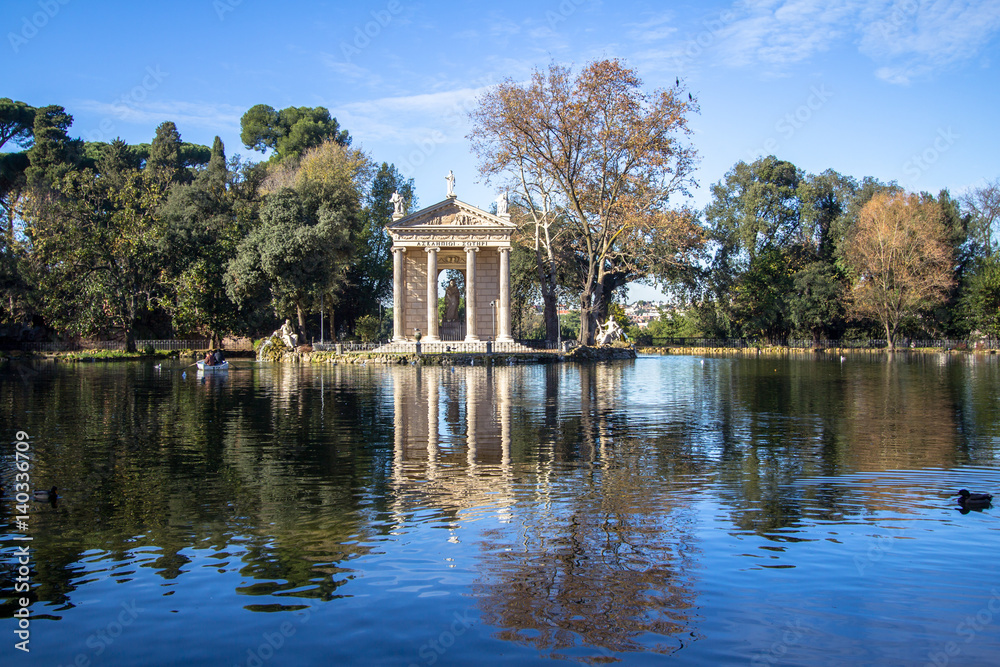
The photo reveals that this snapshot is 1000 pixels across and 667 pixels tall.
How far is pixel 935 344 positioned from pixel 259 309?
6204cm

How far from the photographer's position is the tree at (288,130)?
84.8m

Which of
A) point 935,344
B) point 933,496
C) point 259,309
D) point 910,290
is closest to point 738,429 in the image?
point 933,496

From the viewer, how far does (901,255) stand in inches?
2685

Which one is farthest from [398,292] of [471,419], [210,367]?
[471,419]

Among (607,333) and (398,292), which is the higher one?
(398,292)

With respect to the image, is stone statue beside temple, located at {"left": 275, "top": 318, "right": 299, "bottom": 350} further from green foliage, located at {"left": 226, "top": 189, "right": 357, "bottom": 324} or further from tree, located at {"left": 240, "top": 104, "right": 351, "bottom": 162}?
tree, located at {"left": 240, "top": 104, "right": 351, "bottom": 162}

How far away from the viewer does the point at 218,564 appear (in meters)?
7.57

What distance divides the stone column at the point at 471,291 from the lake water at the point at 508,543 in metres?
40.7

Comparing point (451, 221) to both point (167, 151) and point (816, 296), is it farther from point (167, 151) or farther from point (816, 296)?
point (167, 151)

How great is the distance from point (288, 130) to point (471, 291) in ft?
150

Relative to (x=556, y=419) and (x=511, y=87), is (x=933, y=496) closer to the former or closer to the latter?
(x=556, y=419)

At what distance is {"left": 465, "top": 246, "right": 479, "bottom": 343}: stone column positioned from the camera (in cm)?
5775

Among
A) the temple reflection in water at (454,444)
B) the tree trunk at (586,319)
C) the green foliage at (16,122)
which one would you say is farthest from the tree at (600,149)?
the green foliage at (16,122)

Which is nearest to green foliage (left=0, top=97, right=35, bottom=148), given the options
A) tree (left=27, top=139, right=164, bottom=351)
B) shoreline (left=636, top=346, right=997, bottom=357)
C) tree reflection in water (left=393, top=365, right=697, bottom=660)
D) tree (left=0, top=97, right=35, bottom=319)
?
tree (left=0, top=97, right=35, bottom=319)
